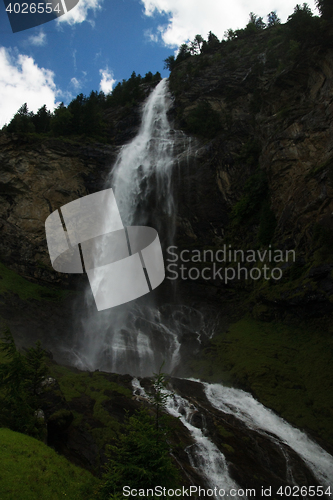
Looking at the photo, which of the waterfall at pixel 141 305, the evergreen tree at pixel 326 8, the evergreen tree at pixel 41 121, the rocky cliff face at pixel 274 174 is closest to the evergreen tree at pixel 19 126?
the evergreen tree at pixel 41 121

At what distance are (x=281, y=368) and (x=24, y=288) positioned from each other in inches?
938

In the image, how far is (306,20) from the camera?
25.6 m

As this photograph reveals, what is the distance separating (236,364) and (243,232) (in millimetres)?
13986

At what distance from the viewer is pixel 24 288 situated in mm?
28250

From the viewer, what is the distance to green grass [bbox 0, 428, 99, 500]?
630 centimetres

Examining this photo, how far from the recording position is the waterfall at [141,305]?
22906mm

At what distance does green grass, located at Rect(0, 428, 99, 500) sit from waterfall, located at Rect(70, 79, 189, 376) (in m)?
13.8

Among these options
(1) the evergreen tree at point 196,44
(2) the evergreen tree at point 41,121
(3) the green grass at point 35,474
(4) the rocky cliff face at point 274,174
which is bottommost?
(3) the green grass at point 35,474

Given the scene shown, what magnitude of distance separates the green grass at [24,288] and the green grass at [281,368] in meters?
16.1

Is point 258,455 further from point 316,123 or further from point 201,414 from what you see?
point 316,123

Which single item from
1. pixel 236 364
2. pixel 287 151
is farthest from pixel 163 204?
pixel 236 364

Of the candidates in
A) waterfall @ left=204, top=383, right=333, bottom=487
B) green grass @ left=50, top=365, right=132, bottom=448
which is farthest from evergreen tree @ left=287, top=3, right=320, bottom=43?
green grass @ left=50, top=365, right=132, bottom=448

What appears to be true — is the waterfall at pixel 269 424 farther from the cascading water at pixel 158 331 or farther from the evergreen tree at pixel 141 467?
the evergreen tree at pixel 141 467

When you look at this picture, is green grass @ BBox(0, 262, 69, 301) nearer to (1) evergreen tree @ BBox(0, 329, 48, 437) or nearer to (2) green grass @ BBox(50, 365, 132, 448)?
(2) green grass @ BBox(50, 365, 132, 448)
